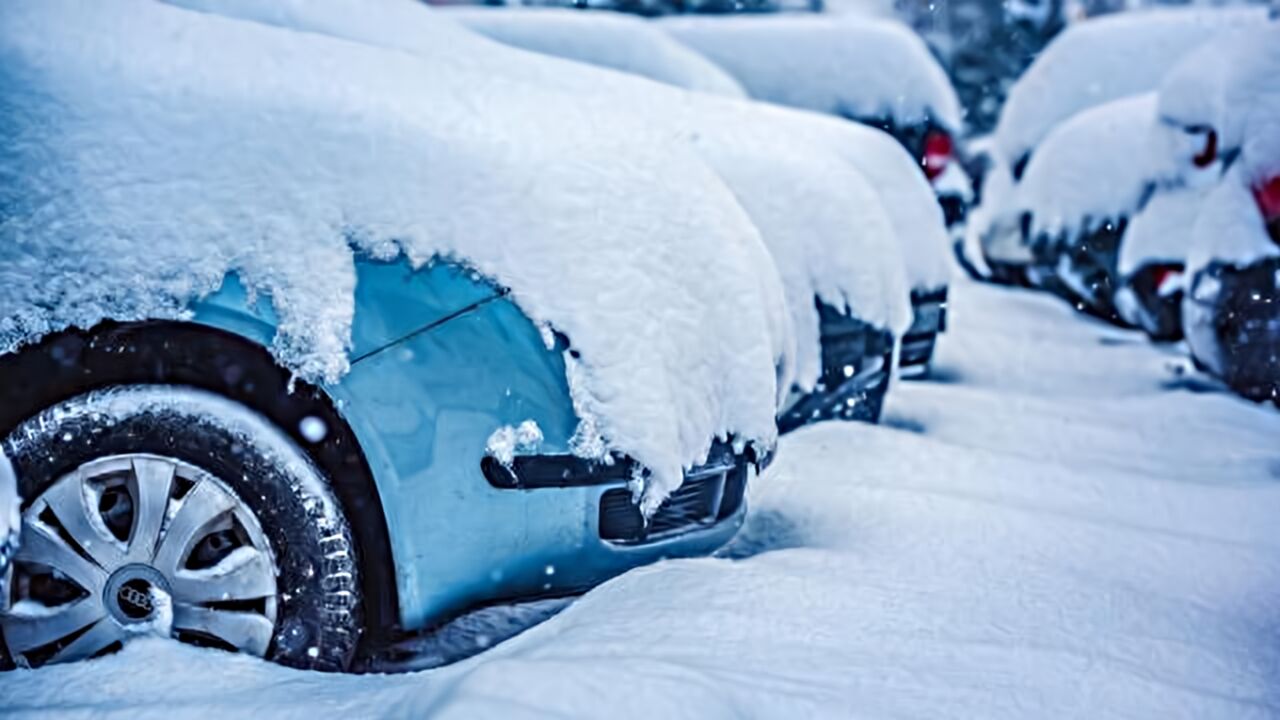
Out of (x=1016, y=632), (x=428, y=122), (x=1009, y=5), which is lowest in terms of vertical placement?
(x=1016, y=632)

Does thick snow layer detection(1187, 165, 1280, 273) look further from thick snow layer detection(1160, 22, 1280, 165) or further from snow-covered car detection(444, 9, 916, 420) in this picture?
snow-covered car detection(444, 9, 916, 420)

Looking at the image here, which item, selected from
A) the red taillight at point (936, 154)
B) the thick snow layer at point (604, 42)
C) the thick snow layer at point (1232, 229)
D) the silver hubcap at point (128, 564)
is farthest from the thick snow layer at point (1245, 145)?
the silver hubcap at point (128, 564)

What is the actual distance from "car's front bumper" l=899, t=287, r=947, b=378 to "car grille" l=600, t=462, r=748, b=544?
1861mm

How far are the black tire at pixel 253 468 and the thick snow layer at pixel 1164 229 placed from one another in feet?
15.7

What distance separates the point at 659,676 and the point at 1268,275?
11.4 ft

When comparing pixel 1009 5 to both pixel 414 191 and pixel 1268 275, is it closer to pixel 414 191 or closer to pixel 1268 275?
pixel 1268 275

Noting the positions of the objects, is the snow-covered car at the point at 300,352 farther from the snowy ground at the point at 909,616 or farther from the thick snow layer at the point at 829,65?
the thick snow layer at the point at 829,65

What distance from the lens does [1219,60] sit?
204 inches

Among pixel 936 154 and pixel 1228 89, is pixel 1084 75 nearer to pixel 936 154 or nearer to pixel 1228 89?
pixel 936 154

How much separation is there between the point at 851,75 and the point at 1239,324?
425cm

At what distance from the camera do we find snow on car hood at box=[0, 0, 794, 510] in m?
1.90

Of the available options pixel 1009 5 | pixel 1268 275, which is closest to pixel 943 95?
pixel 1268 275

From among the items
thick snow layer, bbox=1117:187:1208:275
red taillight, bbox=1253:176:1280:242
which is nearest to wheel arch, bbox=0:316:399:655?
red taillight, bbox=1253:176:1280:242

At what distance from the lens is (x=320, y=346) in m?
1.91
